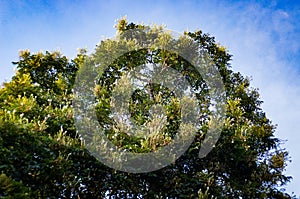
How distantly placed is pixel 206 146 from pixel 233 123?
5.29 ft

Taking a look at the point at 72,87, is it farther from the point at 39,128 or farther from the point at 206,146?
the point at 206,146

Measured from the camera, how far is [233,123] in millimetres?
14203

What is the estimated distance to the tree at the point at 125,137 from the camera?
1016 cm

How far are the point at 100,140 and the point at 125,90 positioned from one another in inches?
112

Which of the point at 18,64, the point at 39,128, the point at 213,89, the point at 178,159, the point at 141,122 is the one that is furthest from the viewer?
the point at 213,89

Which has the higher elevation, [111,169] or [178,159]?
[178,159]

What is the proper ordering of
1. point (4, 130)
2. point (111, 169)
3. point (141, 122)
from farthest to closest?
point (141, 122) → point (111, 169) → point (4, 130)

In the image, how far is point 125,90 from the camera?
14516mm

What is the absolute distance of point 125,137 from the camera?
12.8m

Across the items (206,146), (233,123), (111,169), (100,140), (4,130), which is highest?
(233,123)

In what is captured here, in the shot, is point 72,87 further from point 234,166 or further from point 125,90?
point 234,166

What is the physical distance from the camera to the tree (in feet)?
33.3

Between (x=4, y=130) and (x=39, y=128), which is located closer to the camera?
(x=4, y=130)

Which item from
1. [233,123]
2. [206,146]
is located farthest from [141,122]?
[233,123]
